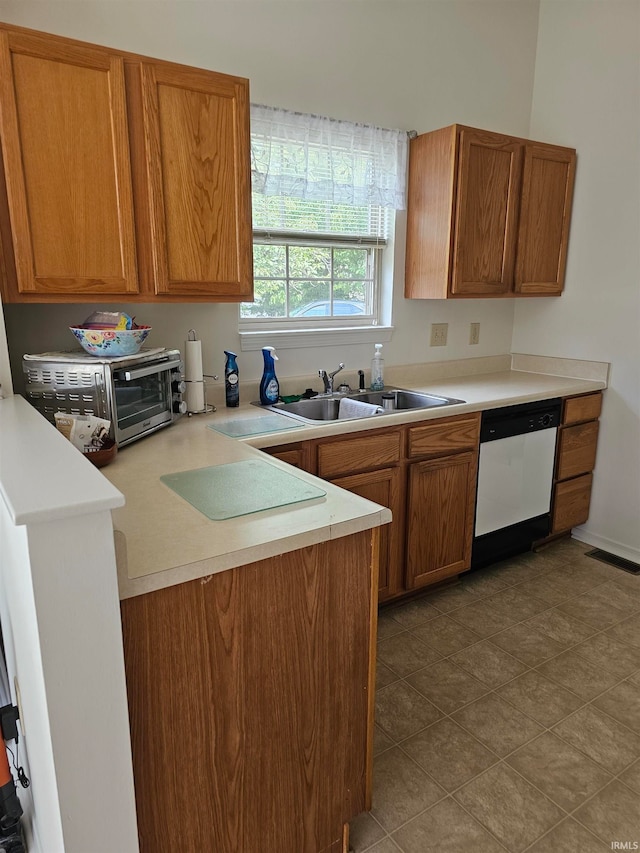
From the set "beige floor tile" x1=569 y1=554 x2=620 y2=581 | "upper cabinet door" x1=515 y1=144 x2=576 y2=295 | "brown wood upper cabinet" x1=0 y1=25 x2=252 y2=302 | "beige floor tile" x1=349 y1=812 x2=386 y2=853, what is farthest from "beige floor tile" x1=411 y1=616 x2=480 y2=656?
"upper cabinet door" x1=515 y1=144 x2=576 y2=295

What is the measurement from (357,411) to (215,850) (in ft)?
5.74

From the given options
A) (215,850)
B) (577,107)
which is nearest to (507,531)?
(215,850)

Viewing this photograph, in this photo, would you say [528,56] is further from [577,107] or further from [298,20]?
[298,20]

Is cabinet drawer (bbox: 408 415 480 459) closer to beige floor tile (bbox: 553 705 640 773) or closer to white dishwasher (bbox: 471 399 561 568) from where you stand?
white dishwasher (bbox: 471 399 561 568)

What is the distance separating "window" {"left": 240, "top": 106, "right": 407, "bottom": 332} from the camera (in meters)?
2.52

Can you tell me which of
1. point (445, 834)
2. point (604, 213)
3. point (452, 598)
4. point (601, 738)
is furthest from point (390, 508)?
point (604, 213)

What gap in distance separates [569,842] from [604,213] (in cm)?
281

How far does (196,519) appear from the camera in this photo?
1.27 m

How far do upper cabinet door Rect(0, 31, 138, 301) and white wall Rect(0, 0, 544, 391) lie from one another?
360 mm

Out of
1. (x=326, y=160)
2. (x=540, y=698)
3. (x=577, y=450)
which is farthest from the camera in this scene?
(x=577, y=450)

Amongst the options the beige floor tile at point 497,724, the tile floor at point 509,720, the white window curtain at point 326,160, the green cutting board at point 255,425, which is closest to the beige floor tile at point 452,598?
the tile floor at point 509,720

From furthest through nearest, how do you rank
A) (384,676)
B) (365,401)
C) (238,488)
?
(365,401), (384,676), (238,488)

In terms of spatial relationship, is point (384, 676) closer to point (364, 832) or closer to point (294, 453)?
point (364, 832)

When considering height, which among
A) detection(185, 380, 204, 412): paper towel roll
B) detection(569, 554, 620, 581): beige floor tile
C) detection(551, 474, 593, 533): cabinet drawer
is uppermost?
detection(185, 380, 204, 412): paper towel roll
